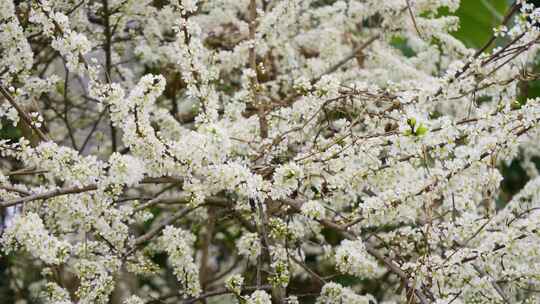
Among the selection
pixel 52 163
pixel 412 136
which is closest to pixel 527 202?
pixel 412 136

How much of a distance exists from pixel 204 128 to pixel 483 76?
3.16ft

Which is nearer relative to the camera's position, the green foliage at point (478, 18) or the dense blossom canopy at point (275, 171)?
the dense blossom canopy at point (275, 171)

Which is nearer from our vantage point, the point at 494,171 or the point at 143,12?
the point at 494,171

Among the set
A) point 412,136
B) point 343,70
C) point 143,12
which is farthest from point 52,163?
point 343,70

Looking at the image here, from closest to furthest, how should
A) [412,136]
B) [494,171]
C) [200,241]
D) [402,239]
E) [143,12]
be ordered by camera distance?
[412,136] < [494,171] < [402,239] < [143,12] < [200,241]

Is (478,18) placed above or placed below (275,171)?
below

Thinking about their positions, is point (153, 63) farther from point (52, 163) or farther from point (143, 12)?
point (52, 163)

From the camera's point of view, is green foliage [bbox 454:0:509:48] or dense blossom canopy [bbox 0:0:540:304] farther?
green foliage [bbox 454:0:509:48]

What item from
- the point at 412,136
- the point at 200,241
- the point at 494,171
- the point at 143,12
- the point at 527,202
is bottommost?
the point at 200,241

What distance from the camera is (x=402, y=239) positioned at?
240 centimetres

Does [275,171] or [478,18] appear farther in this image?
[478,18]

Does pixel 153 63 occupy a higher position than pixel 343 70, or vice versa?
pixel 153 63

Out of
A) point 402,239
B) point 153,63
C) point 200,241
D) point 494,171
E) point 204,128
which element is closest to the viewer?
point 204,128

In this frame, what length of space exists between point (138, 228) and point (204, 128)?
2.63m
